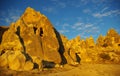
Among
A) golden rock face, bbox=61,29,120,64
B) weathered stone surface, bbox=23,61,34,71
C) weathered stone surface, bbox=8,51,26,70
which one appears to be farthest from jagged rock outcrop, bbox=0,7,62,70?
weathered stone surface, bbox=23,61,34,71

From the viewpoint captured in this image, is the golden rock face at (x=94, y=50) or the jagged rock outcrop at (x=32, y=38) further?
the golden rock face at (x=94, y=50)

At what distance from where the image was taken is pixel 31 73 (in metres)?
26.1

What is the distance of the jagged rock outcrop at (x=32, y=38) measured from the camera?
124 feet

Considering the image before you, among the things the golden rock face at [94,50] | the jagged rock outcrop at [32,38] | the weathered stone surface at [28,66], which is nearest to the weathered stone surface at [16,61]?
the weathered stone surface at [28,66]

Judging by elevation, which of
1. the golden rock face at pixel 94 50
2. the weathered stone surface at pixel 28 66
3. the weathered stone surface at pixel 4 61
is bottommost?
the weathered stone surface at pixel 28 66

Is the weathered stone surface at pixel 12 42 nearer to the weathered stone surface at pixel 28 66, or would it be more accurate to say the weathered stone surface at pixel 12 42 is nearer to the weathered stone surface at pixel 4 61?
the weathered stone surface at pixel 4 61

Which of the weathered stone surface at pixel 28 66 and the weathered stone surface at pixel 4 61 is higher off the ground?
the weathered stone surface at pixel 4 61

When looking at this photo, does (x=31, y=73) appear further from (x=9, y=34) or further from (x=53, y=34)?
(x=53, y=34)

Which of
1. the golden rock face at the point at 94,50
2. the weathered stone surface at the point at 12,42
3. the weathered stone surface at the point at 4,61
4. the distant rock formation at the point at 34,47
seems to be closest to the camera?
the weathered stone surface at the point at 4,61

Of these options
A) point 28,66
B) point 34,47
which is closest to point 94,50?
point 34,47

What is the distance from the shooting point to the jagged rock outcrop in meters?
37.7

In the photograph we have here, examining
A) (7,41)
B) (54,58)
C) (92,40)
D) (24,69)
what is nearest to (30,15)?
(7,41)

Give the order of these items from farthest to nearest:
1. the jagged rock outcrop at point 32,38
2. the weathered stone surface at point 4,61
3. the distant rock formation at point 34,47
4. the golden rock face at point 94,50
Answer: the golden rock face at point 94,50, the jagged rock outcrop at point 32,38, the distant rock formation at point 34,47, the weathered stone surface at point 4,61

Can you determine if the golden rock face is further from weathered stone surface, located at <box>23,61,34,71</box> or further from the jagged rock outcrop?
weathered stone surface, located at <box>23,61,34,71</box>
